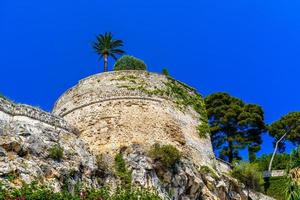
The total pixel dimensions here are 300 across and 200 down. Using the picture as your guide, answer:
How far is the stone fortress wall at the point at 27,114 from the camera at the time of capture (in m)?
17.5

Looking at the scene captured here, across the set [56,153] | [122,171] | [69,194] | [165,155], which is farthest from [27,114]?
[69,194]

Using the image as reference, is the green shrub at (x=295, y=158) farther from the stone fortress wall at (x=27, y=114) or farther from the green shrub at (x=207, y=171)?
the stone fortress wall at (x=27, y=114)

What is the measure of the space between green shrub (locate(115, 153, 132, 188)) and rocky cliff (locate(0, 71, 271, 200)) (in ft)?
0.26

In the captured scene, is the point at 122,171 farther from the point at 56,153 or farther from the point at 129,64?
the point at 129,64

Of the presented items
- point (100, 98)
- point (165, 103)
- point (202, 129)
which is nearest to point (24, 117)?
point (100, 98)

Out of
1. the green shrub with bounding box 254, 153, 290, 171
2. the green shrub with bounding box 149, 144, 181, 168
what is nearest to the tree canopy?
the green shrub with bounding box 254, 153, 290, 171

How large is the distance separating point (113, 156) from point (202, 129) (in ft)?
14.6

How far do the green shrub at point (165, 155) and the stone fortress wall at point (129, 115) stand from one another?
660 millimetres

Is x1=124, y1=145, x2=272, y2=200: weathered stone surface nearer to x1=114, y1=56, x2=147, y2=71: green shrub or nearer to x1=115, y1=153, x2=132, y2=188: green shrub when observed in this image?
x1=115, y1=153, x2=132, y2=188: green shrub

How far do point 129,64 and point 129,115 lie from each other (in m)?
4.91

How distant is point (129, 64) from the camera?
82.5 ft

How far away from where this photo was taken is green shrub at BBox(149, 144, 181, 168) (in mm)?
18828

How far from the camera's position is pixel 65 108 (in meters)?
22.2

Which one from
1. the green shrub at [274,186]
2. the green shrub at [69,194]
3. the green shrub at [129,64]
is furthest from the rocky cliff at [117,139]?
the green shrub at [274,186]
